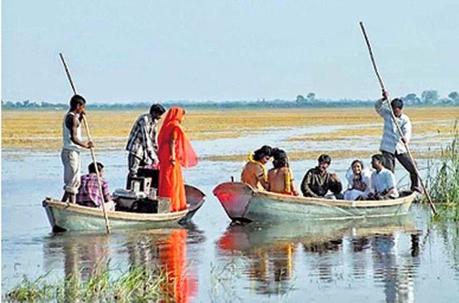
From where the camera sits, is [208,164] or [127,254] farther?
[208,164]

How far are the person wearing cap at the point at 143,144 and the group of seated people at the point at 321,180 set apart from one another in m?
1.23

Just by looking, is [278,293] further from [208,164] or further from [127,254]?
[208,164]

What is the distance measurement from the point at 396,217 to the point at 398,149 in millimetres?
1195

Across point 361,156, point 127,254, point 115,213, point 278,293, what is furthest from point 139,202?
point 361,156

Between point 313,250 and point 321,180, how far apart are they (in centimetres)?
303

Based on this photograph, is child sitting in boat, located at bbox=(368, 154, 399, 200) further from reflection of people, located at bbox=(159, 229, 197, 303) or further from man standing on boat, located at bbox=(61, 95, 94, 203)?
man standing on boat, located at bbox=(61, 95, 94, 203)

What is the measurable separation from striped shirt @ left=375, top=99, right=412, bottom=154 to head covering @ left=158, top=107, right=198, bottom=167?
3.00 meters

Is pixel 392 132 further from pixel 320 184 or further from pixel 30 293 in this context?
pixel 30 293

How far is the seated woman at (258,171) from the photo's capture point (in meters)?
16.3

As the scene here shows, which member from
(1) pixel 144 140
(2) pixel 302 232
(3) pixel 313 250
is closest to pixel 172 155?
(1) pixel 144 140

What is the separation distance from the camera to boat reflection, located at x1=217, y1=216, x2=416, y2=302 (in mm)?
11859

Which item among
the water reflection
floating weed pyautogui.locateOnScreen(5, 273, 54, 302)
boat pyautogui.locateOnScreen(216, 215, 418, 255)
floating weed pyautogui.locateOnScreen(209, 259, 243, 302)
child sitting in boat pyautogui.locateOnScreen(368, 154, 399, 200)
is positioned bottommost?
boat pyautogui.locateOnScreen(216, 215, 418, 255)

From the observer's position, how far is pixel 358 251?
13.8 m

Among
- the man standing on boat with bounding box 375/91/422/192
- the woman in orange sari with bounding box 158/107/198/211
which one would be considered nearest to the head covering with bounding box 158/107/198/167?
the woman in orange sari with bounding box 158/107/198/211
